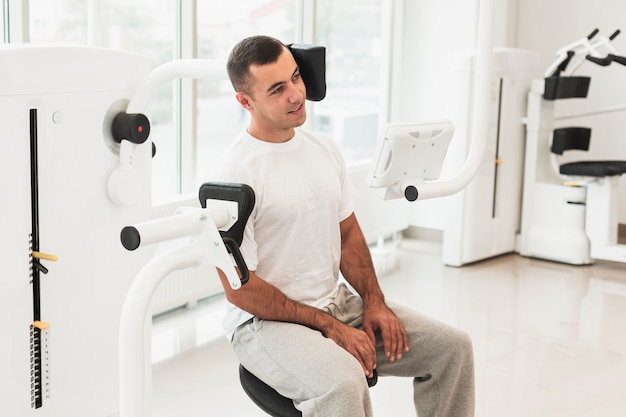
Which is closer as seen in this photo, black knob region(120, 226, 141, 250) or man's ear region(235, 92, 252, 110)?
black knob region(120, 226, 141, 250)

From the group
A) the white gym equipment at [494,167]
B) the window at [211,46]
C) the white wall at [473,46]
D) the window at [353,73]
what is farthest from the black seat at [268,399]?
the white wall at [473,46]

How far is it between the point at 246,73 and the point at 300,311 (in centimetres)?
58

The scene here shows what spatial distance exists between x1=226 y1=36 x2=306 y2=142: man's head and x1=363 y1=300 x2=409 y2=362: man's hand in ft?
1.73

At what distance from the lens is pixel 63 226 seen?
2.52 meters

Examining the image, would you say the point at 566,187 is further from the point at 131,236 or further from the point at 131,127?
the point at 131,236

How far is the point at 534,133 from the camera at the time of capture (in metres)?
5.34

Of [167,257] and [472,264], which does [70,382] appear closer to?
[167,257]

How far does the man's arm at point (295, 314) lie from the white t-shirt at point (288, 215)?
64 mm

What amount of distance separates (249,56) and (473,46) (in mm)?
3447

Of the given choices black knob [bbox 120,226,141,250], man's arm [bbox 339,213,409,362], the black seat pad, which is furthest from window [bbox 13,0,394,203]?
black knob [bbox 120,226,141,250]

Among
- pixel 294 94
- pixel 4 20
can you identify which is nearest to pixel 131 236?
pixel 294 94

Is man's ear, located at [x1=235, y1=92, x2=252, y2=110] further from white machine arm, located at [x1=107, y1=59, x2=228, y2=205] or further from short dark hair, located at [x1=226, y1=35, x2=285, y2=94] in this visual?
white machine arm, located at [x1=107, y1=59, x2=228, y2=205]

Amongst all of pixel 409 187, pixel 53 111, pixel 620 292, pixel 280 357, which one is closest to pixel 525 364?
pixel 620 292

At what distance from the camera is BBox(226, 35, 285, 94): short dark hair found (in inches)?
86.6
